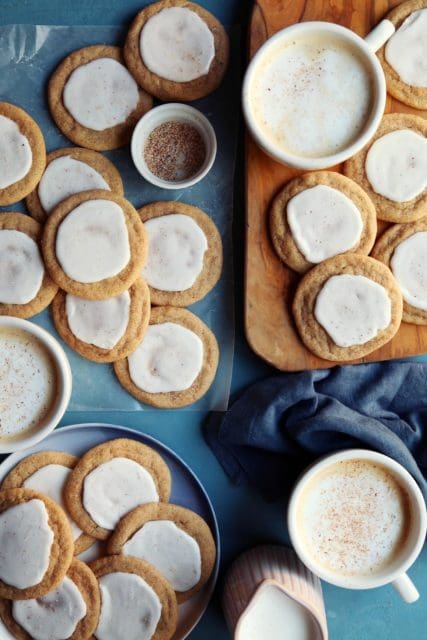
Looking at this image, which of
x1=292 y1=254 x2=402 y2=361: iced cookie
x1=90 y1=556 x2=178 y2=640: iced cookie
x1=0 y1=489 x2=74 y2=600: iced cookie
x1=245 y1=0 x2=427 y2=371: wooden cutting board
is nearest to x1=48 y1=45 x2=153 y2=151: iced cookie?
x1=245 y1=0 x2=427 y2=371: wooden cutting board

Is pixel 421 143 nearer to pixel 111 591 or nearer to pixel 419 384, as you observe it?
pixel 419 384

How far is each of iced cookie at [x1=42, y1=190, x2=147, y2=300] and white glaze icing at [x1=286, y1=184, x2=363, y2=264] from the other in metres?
0.29

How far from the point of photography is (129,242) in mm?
1333

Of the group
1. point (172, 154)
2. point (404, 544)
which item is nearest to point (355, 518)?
point (404, 544)

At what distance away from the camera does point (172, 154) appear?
4.54 ft

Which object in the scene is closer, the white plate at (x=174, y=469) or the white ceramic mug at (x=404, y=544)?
the white ceramic mug at (x=404, y=544)

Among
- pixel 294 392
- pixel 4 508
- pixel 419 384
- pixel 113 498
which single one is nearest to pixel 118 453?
pixel 113 498

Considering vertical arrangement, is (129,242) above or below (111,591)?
above

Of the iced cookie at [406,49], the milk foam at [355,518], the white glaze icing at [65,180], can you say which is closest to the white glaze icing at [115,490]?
the milk foam at [355,518]

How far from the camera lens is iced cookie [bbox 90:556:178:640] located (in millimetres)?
1343

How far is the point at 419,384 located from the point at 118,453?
60 cm

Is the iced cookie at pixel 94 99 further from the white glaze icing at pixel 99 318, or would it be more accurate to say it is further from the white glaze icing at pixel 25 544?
the white glaze icing at pixel 25 544

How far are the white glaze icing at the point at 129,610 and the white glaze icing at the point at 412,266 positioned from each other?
747 mm

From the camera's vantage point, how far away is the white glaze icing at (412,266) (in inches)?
53.4
